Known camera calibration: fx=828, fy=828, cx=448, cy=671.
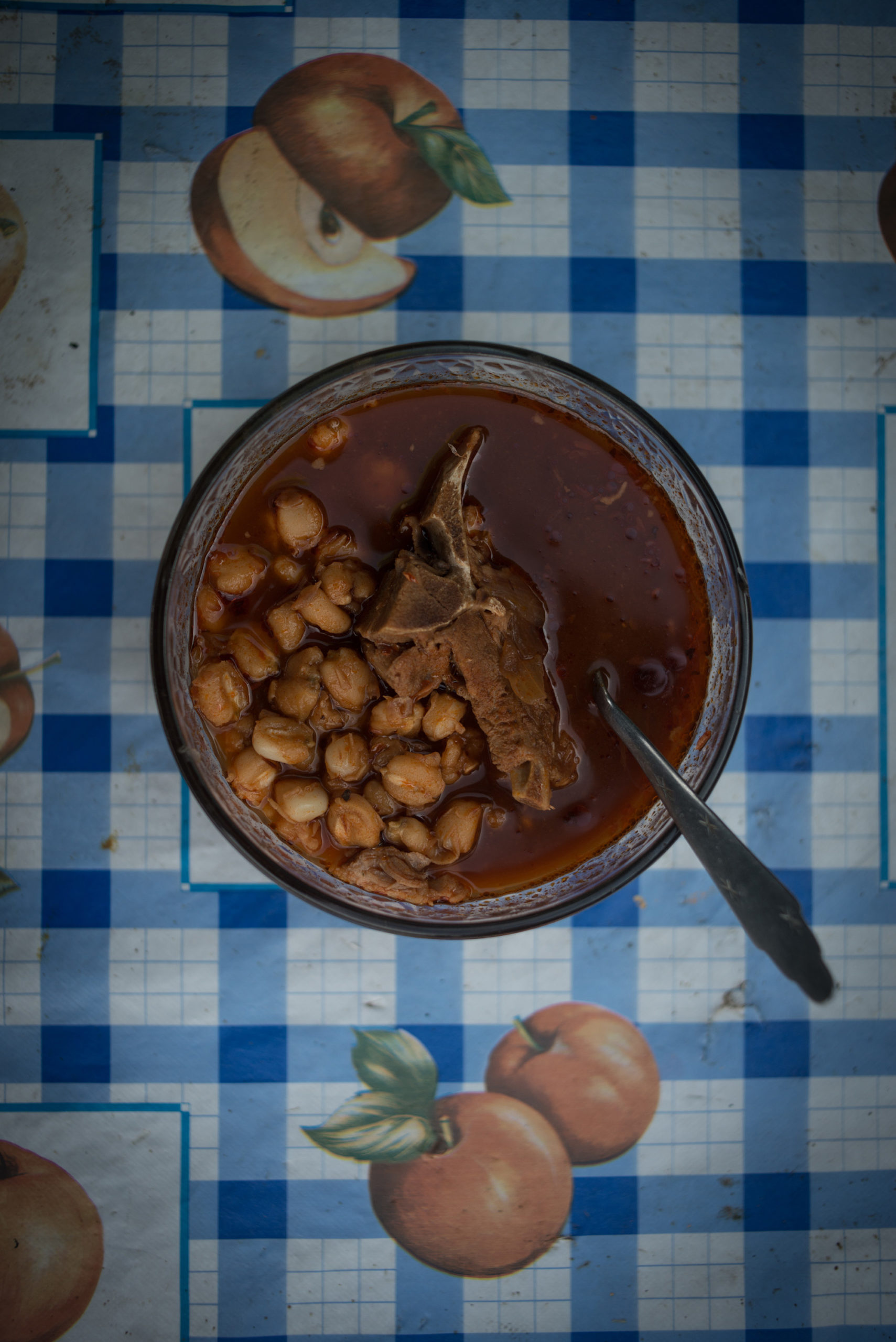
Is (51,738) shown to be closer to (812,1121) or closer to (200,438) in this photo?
(200,438)

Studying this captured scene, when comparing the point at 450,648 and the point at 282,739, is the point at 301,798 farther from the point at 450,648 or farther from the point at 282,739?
the point at 450,648

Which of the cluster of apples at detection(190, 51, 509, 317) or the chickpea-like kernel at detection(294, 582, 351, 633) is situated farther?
the cluster of apples at detection(190, 51, 509, 317)

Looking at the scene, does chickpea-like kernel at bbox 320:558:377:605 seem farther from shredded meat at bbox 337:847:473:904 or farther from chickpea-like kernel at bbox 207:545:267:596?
shredded meat at bbox 337:847:473:904

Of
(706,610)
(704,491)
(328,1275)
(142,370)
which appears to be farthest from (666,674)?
(328,1275)

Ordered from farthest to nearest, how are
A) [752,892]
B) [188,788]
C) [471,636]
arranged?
[188,788], [471,636], [752,892]

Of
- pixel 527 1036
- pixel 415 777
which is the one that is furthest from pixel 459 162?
pixel 527 1036

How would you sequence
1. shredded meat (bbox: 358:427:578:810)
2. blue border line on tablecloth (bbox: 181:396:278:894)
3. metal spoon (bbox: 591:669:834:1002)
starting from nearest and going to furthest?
metal spoon (bbox: 591:669:834:1002)
shredded meat (bbox: 358:427:578:810)
blue border line on tablecloth (bbox: 181:396:278:894)

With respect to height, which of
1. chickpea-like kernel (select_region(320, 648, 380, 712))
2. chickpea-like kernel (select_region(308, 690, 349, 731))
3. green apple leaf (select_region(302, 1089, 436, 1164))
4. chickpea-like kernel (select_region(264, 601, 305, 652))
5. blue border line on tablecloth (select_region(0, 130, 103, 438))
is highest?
blue border line on tablecloth (select_region(0, 130, 103, 438))

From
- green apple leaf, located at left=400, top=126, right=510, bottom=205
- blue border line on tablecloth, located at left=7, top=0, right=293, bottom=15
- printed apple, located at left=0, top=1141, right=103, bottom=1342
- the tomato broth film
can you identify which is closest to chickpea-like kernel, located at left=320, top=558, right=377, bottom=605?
the tomato broth film

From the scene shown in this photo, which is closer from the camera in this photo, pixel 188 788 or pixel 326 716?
pixel 326 716
